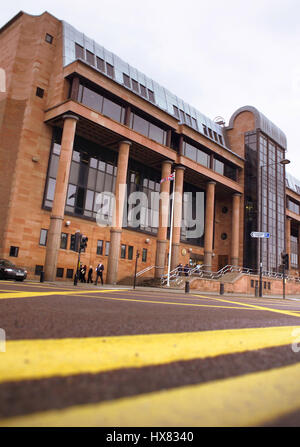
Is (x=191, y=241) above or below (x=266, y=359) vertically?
above

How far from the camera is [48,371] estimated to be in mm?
1083

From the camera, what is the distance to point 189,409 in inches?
35.2

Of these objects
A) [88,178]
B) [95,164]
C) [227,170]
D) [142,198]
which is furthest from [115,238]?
[227,170]

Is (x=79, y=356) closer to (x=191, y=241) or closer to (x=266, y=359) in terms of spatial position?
(x=266, y=359)

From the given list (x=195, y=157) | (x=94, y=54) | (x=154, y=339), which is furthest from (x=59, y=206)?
(x=154, y=339)

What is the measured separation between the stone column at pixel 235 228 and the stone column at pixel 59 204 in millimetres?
22285

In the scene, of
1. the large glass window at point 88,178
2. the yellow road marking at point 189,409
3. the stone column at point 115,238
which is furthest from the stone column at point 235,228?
the yellow road marking at point 189,409

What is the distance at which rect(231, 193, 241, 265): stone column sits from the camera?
121ft

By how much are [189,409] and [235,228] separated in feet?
124

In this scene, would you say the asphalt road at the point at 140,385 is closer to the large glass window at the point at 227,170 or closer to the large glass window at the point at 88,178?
the large glass window at the point at 88,178

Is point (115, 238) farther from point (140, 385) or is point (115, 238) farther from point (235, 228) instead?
point (140, 385)

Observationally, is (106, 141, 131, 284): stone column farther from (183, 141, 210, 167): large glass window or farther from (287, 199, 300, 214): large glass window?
(287, 199, 300, 214): large glass window

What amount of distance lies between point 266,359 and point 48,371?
1.16 metres
